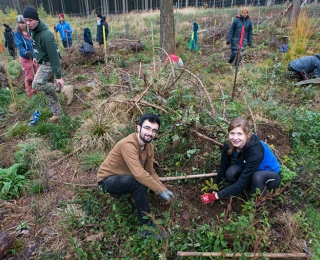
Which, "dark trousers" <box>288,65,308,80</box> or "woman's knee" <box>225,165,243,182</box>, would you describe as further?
"dark trousers" <box>288,65,308,80</box>

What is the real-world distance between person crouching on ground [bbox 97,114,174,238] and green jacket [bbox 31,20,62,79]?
7.25 feet

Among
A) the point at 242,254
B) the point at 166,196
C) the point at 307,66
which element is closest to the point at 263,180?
the point at 242,254

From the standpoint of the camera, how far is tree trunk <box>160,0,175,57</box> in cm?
700

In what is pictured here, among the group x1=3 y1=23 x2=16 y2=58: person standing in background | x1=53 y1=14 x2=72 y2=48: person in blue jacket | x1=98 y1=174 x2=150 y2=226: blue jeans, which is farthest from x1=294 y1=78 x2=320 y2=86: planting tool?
x1=3 y1=23 x2=16 y2=58: person standing in background

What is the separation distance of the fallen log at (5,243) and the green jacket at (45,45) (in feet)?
8.24

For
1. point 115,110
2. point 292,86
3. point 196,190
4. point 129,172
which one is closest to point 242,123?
point 196,190

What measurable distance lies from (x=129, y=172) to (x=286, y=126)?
8.99 ft

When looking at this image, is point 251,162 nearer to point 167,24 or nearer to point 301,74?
point 301,74

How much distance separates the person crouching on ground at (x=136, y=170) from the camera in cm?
238

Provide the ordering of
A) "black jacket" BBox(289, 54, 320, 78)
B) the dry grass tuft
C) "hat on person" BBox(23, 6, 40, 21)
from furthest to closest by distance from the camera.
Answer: the dry grass tuft < "black jacket" BBox(289, 54, 320, 78) < "hat on person" BBox(23, 6, 40, 21)

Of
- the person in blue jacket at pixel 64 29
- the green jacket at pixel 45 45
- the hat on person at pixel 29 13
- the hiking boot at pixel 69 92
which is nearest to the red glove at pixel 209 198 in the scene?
the green jacket at pixel 45 45

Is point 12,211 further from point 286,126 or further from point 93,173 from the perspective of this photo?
point 286,126

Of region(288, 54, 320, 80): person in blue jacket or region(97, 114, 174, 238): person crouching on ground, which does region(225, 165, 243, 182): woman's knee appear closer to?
region(97, 114, 174, 238): person crouching on ground

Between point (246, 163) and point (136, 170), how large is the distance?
115cm
